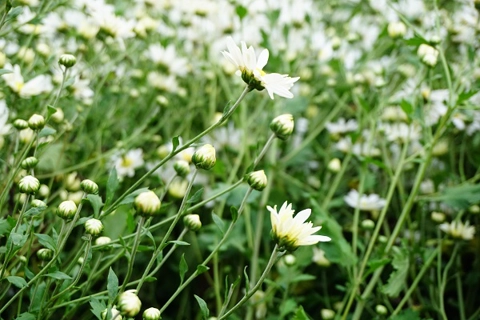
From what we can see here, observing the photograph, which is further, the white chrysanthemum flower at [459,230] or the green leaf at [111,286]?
the white chrysanthemum flower at [459,230]

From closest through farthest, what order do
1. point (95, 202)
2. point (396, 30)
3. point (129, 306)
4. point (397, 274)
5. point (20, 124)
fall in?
point (129, 306)
point (95, 202)
point (20, 124)
point (397, 274)
point (396, 30)

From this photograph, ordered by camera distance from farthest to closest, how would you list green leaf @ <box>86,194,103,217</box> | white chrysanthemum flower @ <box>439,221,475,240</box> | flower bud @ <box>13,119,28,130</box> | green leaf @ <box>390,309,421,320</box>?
white chrysanthemum flower @ <box>439,221,475,240</box> < green leaf @ <box>390,309,421,320</box> < flower bud @ <box>13,119,28,130</box> < green leaf @ <box>86,194,103,217</box>

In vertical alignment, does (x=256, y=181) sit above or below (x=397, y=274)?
A: above

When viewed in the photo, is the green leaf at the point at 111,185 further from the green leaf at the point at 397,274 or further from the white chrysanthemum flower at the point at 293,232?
the green leaf at the point at 397,274

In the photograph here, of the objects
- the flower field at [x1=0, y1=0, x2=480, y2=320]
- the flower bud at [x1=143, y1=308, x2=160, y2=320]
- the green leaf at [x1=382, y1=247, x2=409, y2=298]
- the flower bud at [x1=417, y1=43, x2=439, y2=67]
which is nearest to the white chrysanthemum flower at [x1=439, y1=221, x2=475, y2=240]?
the flower field at [x1=0, y1=0, x2=480, y2=320]

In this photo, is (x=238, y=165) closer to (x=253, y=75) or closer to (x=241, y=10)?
(x=241, y=10)

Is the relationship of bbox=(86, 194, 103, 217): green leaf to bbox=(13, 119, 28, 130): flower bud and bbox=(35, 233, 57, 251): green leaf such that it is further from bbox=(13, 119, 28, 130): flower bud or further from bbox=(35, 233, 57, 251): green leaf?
bbox=(13, 119, 28, 130): flower bud

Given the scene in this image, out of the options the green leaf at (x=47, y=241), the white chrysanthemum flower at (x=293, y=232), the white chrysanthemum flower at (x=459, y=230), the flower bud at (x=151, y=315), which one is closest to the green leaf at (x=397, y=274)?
the white chrysanthemum flower at (x=459, y=230)

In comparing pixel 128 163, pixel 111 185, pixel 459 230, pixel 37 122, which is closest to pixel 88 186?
pixel 111 185
